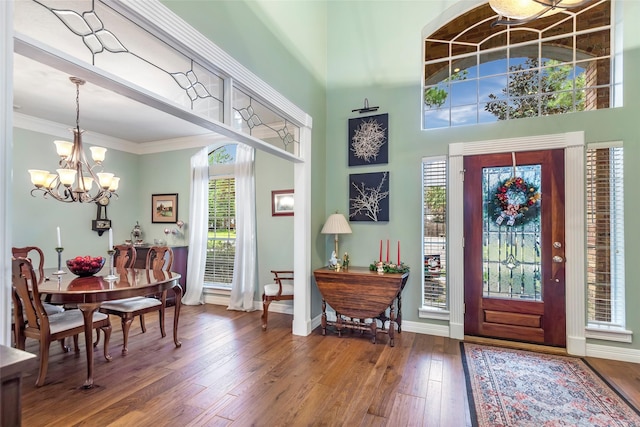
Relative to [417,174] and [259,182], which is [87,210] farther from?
[417,174]

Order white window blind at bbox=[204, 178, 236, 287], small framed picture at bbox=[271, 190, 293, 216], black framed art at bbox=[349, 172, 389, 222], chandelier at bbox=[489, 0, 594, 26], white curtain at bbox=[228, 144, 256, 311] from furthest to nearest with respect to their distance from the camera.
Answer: white window blind at bbox=[204, 178, 236, 287]
white curtain at bbox=[228, 144, 256, 311]
small framed picture at bbox=[271, 190, 293, 216]
black framed art at bbox=[349, 172, 389, 222]
chandelier at bbox=[489, 0, 594, 26]

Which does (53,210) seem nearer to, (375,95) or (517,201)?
(375,95)

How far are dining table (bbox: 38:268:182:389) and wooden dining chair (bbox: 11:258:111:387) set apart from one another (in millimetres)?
91

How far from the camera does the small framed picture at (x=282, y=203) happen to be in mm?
4367

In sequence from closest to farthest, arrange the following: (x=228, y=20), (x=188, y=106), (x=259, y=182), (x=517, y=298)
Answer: (x=188, y=106) < (x=228, y=20) < (x=517, y=298) < (x=259, y=182)

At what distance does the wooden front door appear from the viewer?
2.99 meters

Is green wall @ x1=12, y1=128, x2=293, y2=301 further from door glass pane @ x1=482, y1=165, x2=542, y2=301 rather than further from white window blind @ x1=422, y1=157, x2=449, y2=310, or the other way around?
door glass pane @ x1=482, y1=165, x2=542, y2=301

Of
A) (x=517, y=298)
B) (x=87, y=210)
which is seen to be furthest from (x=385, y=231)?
(x=87, y=210)

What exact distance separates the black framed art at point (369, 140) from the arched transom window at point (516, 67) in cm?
49

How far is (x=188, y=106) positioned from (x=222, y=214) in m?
3.20

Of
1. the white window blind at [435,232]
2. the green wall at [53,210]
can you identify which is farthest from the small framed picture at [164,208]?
the white window blind at [435,232]

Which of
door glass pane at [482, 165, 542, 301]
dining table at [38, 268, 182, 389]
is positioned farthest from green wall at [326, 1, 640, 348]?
dining table at [38, 268, 182, 389]

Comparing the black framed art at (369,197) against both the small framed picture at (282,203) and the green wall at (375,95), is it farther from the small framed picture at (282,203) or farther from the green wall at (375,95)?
the small framed picture at (282,203)

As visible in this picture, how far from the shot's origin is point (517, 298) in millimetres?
3109
